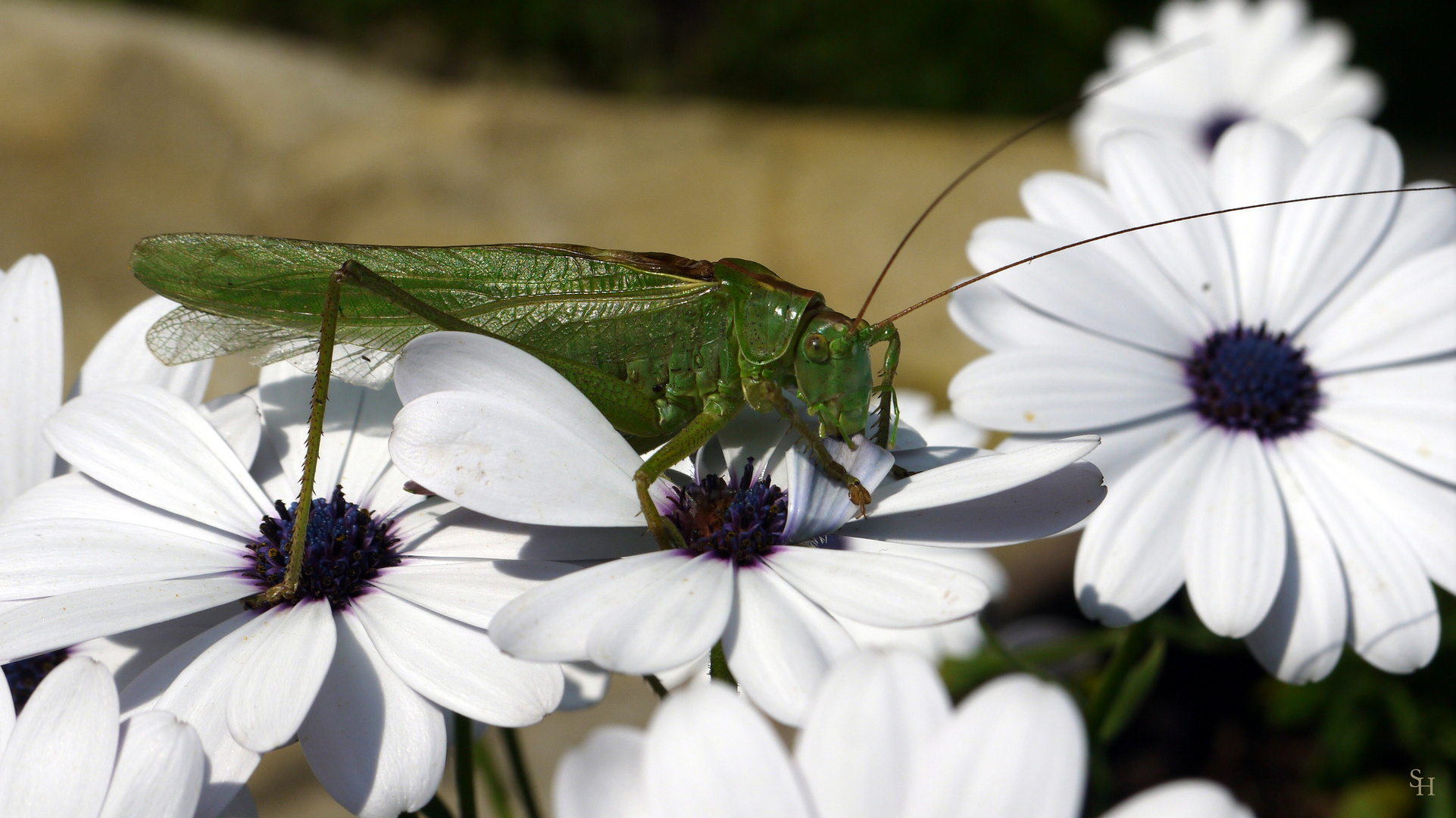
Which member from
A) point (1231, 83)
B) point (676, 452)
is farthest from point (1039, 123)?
point (1231, 83)

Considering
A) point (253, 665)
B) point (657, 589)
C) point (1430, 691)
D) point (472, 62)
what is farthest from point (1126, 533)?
point (472, 62)

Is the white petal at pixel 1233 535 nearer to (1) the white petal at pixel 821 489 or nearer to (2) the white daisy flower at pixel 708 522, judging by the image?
(2) the white daisy flower at pixel 708 522

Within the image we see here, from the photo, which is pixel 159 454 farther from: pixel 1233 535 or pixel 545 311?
pixel 1233 535

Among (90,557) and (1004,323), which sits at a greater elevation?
(1004,323)

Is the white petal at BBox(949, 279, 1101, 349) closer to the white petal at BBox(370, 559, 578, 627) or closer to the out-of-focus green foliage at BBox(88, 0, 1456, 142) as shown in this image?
the white petal at BBox(370, 559, 578, 627)

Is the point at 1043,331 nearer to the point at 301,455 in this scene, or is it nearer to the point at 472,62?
the point at 301,455

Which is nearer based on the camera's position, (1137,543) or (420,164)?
(1137,543)
